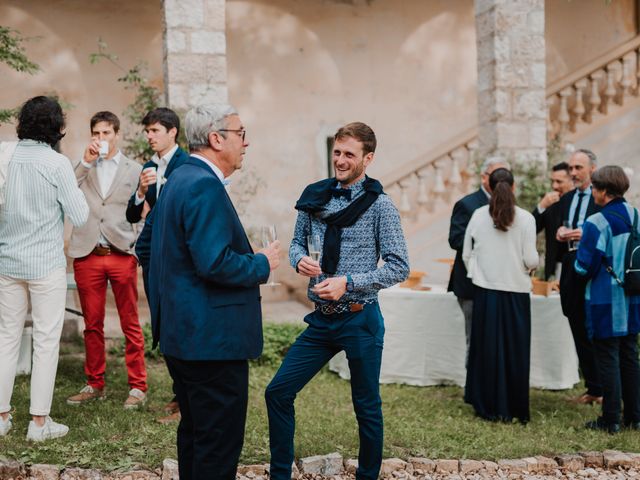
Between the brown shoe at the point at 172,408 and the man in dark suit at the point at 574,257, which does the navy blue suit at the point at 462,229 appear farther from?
the brown shoe at the point at 172,408

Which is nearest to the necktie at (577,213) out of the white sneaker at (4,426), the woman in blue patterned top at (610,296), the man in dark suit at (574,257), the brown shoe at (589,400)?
the man in dark suit at (574,257)

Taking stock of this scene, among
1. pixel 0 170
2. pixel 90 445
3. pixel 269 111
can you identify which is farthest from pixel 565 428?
pixel 269 111

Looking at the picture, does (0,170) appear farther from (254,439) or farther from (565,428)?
(565,428)

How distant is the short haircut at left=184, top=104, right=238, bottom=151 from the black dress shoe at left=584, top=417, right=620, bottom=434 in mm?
3603

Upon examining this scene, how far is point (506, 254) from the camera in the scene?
18.6ft

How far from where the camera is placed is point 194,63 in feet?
27.5

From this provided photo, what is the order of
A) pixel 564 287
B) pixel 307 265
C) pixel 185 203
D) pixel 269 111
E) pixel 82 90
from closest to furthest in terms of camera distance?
pixel 185 203, pixel 307 265, pixel 564 287, pixel 82 90, pixel 269 111

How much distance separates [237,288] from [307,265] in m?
0.70

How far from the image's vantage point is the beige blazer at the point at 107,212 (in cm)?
547

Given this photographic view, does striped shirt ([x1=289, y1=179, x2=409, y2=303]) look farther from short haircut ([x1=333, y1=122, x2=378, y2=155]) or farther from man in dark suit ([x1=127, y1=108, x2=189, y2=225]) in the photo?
man in dark suit ([x1=127, y1=108, x2=189, y2=225])

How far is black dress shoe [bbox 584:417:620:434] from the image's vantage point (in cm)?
530

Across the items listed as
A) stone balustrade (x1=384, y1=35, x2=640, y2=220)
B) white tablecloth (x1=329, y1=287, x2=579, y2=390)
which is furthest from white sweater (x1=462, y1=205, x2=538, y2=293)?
stone balustrade (x1=384, y1=35, x2=640, y2=220)

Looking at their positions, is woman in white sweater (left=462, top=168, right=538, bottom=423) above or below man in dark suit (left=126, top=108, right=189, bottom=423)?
below

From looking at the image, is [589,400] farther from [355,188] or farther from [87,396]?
[87,396]
